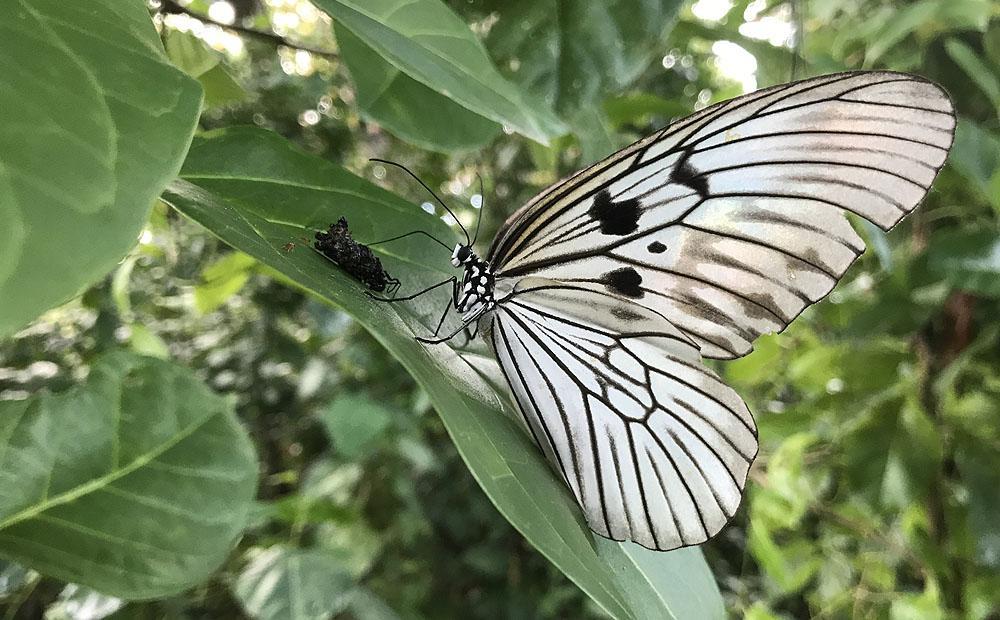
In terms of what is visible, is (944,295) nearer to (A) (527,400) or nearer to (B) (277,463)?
(A) (527,400)

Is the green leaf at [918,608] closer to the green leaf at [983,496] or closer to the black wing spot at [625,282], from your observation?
the green leaf at [983,496]

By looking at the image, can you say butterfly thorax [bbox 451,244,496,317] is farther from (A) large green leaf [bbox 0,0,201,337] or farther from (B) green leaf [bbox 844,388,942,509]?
(B) green leaf [bbox 844,388,942,509]

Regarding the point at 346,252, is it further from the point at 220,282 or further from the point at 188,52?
A: the point at 220,282

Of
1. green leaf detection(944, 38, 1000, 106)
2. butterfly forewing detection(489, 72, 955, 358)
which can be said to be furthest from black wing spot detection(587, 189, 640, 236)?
green leaf detection(944, 38, 1000, 106)

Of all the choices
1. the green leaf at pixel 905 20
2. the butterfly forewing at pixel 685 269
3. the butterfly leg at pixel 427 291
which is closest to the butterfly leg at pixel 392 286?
the butterfly leg at pixel 427 291

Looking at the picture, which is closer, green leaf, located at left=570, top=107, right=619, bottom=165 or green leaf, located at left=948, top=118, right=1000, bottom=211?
green leaf, located at left=570, top=107, right=619, bottom=165

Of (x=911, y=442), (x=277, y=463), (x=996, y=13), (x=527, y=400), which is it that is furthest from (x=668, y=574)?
(x=277, y=463)

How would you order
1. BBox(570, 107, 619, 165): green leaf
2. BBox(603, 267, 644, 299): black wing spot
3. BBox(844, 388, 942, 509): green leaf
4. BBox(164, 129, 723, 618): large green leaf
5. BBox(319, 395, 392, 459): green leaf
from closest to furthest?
BBox(164, 129, 723, 618): large green leaf → BBox(603, 267, 644, 299): black wing spot → BBox(570, 107, 619, 165): green leaf → BBox(844, 388, 942, 509): green leaf → BBox(319, 395, 392, 459): green leaf

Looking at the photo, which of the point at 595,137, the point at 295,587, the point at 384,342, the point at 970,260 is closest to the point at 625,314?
the point at 595,137
